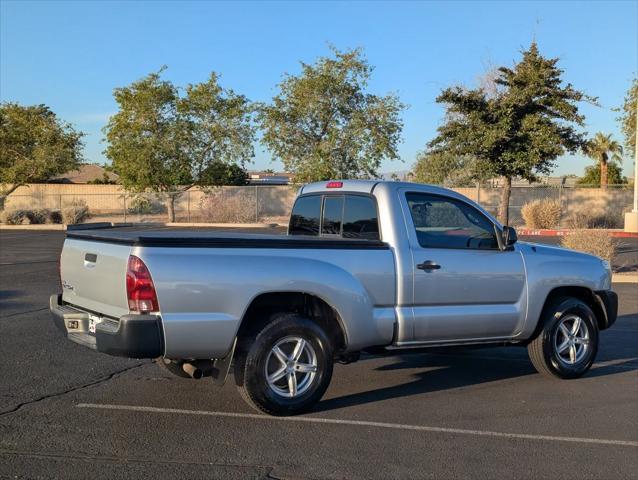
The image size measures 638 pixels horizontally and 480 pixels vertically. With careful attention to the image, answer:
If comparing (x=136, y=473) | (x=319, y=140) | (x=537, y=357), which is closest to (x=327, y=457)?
(x=136, y=473)

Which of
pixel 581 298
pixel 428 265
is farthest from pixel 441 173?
pixel 428 265

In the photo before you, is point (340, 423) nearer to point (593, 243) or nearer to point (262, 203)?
point (593, 243)

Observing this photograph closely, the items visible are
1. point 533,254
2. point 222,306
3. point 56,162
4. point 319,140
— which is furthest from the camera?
point 56,162

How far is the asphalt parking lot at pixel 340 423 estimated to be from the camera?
15.6ft

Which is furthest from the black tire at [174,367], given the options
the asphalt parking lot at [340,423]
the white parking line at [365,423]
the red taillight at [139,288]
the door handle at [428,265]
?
the door handle at [428,265]

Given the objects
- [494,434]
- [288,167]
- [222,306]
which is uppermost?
[288,167]

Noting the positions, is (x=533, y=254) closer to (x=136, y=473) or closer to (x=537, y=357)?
(x=537, y=357)

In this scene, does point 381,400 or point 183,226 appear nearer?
point 381,400

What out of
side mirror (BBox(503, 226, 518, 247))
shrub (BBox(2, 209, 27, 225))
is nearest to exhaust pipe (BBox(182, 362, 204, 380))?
side mirror (BBox(503, 226, 518, 247))

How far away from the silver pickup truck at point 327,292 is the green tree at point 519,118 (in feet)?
38.3

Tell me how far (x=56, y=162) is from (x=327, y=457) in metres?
39.1

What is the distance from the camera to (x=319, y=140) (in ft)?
107

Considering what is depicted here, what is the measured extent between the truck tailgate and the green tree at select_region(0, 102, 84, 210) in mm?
36723

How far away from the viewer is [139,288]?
5230 millimetres
